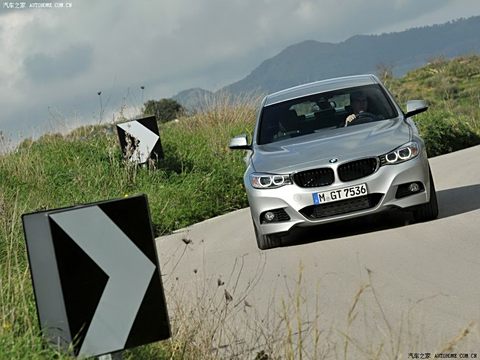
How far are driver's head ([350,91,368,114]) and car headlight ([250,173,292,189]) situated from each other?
74.8 inches

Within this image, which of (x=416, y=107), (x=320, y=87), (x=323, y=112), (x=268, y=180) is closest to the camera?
(x=268, y=180)

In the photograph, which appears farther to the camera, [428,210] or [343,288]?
[428,210]

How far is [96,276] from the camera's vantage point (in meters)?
5.11

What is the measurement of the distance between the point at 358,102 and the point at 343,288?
4671 mm

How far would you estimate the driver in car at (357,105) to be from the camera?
1304 centimetres

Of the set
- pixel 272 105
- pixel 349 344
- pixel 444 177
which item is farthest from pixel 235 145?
pixel 349 344

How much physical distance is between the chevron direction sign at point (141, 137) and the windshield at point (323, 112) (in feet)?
20.7

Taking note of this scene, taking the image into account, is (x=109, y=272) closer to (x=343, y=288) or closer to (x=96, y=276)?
(x=96, y=276)

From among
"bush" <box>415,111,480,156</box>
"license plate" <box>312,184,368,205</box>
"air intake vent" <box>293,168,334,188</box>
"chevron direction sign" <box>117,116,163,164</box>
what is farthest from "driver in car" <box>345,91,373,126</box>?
"bush" <box>415,111,480,156</box>

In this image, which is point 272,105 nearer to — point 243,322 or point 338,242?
point 338,242

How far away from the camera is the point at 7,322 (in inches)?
249

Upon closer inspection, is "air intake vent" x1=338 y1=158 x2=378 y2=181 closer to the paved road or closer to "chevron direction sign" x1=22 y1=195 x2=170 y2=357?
the paved road

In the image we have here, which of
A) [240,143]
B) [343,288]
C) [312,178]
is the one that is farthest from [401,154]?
[343,288]

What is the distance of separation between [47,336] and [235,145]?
8020 millimetres
